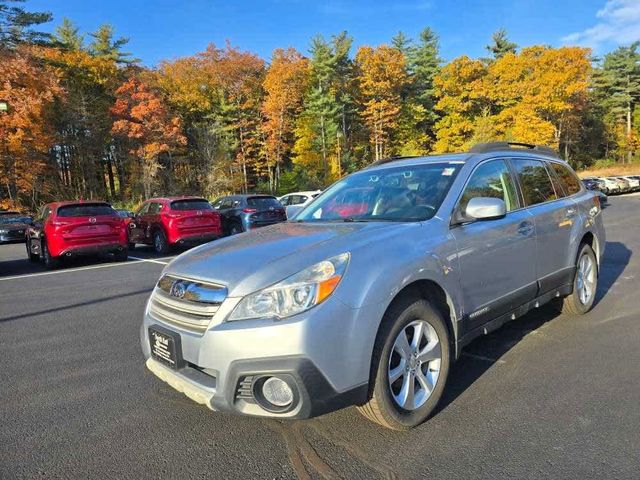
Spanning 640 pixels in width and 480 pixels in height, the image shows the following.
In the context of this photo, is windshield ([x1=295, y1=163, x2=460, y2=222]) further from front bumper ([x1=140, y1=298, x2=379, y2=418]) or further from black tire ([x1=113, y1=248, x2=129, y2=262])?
black tire ([x1=113, y1=248, x2=129, y2=262])

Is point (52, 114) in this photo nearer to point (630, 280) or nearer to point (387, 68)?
point (387, 68)

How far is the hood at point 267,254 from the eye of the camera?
2543 millimetres

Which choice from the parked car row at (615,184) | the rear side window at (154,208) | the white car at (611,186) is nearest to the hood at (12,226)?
the rear side window at (154,208)

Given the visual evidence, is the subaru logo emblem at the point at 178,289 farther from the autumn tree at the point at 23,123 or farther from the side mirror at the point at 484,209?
the autumn tree at the point at 23,123

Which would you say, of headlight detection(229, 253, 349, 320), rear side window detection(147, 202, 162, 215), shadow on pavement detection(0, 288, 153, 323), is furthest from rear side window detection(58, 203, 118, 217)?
headlight detection(229, 253, 349, 320)

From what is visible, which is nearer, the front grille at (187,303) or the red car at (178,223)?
the front grille at (187,303)

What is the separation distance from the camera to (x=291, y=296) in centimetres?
244

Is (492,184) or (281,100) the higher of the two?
(281,100)

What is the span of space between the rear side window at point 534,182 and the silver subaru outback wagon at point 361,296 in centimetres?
9

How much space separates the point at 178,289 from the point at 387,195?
1.87 metres

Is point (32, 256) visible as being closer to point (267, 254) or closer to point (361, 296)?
point (267, 254)

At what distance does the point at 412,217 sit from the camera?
3.35 metres

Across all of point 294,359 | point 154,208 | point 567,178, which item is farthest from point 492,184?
point 154,208

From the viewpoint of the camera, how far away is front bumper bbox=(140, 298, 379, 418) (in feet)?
7.66
